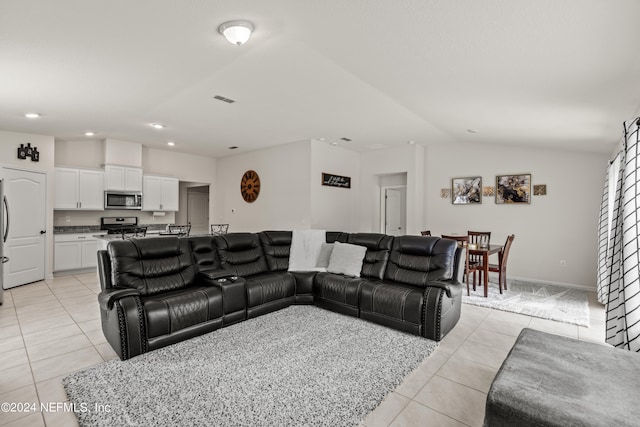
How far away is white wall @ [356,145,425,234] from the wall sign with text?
1.78 ft

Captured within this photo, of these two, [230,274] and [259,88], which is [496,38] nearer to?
[259,88]

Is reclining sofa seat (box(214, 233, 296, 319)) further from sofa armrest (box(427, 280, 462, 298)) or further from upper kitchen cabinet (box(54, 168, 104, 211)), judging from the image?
upper kitchen cabinet (box(54, 168, 104, 211))

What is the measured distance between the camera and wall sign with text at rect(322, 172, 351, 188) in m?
6.97

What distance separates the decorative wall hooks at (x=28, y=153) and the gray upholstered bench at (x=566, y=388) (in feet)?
24.5

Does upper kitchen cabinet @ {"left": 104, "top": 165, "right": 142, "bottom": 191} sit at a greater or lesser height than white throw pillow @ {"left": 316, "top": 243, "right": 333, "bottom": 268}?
greater

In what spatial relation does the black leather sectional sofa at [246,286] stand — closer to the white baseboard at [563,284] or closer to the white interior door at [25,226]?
the white baseboard at [563,284]

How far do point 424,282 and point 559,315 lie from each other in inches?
76.9

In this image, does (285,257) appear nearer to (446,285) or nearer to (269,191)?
(446,285)

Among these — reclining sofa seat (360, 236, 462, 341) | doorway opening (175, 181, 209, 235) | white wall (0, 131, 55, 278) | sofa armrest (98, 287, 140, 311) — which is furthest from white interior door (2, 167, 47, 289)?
reclining sofa seat (360, 236, 462, 341)

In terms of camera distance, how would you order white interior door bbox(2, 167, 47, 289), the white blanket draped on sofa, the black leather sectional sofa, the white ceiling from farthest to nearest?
white interior door bbox(2, 167, 47, 289), the white blanket draped on sofa, the black leather sectional sofa, the white ceiling

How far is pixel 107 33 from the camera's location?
2.43 m

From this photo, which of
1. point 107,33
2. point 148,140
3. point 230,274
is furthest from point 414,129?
point 148,140

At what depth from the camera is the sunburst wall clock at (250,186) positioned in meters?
7.71

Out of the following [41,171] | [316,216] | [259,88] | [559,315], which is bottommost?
[559,315]
